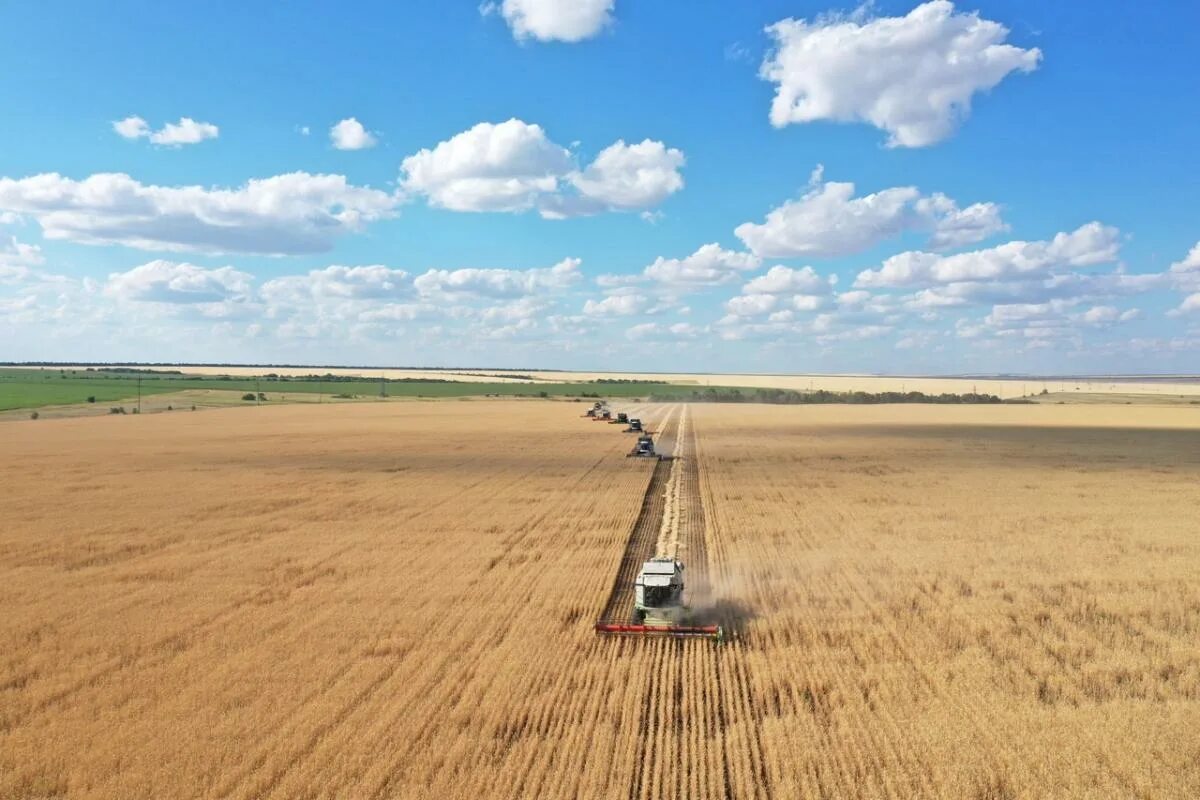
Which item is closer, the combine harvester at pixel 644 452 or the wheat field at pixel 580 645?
the wheat field at pixel 580 645

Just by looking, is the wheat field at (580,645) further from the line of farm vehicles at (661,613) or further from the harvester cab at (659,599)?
the harvester cab at (659,599)

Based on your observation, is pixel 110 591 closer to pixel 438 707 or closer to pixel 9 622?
pixel 9 622

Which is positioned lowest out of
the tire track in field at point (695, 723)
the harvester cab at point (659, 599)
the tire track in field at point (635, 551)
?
the tire track in field at point (695, 723)

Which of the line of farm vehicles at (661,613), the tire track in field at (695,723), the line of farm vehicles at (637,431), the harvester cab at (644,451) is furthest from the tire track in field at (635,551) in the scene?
the line of farm vehicles at (637,431)

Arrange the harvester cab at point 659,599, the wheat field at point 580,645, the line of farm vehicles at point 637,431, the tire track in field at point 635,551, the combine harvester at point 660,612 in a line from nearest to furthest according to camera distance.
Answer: the wheat field at point 580,645 < the combine harvester at point 660,612 < the harvester cab at point 659,599 < the tire track in field at point 635,551 < the line of farm vehicles at point 637,431

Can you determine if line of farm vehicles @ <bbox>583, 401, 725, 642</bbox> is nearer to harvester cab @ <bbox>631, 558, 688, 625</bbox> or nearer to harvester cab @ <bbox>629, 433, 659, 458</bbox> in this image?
harvester cab @ <bbox>631, 558, 688, 625</bbox>

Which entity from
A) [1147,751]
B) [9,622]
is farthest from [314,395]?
[1147,751]
